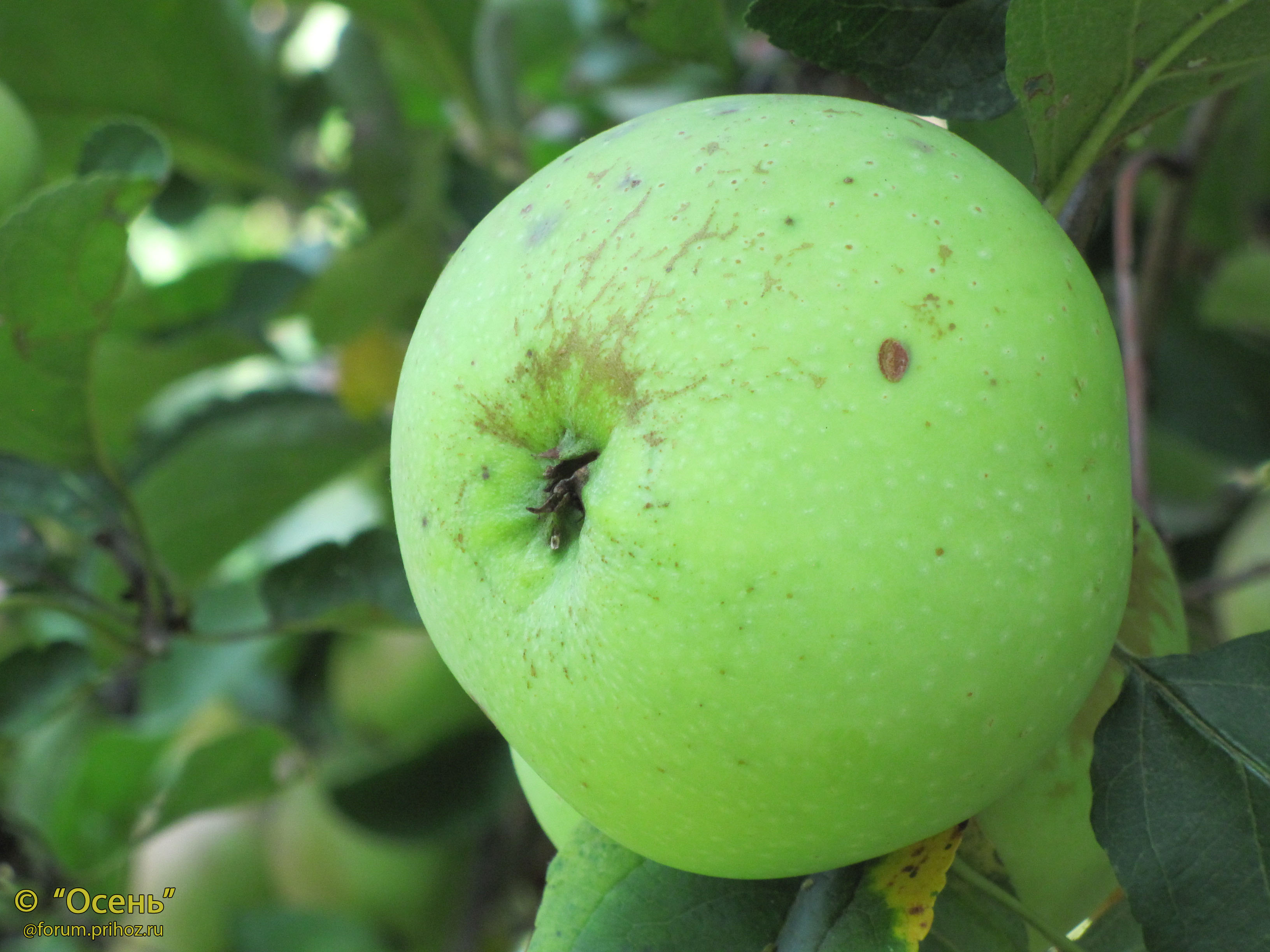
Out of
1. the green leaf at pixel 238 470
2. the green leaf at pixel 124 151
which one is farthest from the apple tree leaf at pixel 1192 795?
the green leaf at pixel 238 470

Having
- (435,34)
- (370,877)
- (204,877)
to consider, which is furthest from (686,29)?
(204,877)

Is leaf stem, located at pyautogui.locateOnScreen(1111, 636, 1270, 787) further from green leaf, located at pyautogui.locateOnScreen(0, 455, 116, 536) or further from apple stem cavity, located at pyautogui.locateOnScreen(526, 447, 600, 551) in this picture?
green leaf, located at pyautogui.locateOnScreen(0, 455, 116, 536)

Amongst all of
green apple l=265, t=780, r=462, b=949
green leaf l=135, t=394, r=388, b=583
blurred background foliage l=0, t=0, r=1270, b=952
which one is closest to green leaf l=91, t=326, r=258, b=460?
blurred background foliage l=0, t=0, r=1270, b=952

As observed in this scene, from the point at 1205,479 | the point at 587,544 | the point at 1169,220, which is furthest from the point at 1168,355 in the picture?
the point at 587,544

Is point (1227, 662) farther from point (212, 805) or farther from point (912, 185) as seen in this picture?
point (212, 805)

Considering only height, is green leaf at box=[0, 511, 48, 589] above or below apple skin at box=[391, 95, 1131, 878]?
below

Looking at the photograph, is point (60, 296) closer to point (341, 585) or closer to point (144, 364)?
point (341, 585)
